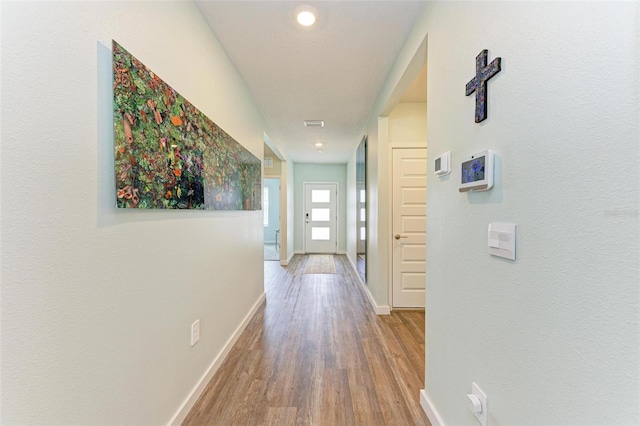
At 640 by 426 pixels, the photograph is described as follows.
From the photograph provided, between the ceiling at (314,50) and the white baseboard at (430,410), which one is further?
the ceiling at (314,50)

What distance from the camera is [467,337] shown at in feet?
3.69

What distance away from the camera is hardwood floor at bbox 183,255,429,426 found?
152 centimetres

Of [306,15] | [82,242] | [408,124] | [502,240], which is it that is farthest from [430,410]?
[408,124]

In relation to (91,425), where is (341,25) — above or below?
above

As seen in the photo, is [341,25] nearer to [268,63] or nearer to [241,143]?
[268,63]

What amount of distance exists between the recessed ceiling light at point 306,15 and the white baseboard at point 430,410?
2.40m

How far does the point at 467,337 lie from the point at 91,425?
1.44m

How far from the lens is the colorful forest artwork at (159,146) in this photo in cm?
100

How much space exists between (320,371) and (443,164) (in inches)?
65.0

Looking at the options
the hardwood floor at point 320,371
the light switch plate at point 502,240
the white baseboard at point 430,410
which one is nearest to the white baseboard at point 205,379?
the hardwood floor at point 320,371

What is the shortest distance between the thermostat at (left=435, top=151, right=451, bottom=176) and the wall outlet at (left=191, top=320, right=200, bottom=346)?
65.2 inches

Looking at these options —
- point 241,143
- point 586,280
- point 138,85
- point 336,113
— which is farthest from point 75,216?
point 336,113

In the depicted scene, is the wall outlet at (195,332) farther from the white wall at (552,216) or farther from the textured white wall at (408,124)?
the textured white wall at (408,124)

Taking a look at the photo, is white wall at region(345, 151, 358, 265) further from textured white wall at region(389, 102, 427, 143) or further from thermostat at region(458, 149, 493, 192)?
thermostat at region(458, 149, 493, 192)
